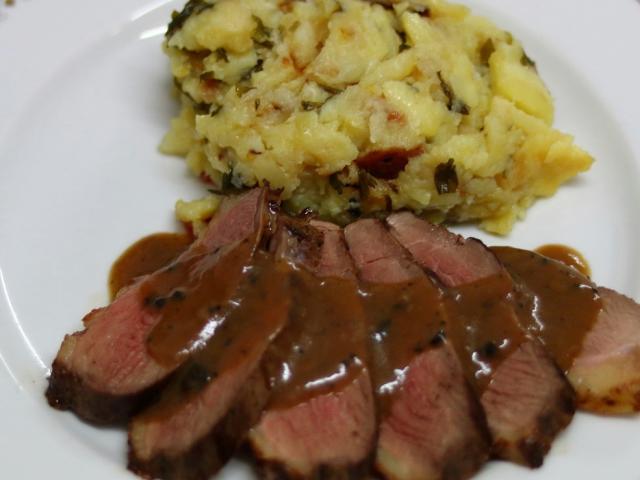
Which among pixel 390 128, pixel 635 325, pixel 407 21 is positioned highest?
pixel 407 21

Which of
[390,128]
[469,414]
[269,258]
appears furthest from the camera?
[390,128]

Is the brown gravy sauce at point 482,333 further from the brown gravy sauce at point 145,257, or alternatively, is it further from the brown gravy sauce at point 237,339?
the brown gravy sauce at point 145,257

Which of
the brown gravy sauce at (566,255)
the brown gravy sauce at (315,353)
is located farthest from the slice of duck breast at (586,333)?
the brown gravy sauce at (315,353)

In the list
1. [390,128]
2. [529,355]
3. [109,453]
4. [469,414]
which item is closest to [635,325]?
[529,355]

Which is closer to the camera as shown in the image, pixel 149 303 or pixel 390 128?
pixel 149 303

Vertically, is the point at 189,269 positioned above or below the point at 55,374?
above

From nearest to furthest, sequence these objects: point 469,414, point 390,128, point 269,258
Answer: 1. point 469,414
2. point 269,258
3. point 390,128

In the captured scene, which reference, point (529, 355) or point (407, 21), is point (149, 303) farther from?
point (407, 21)
